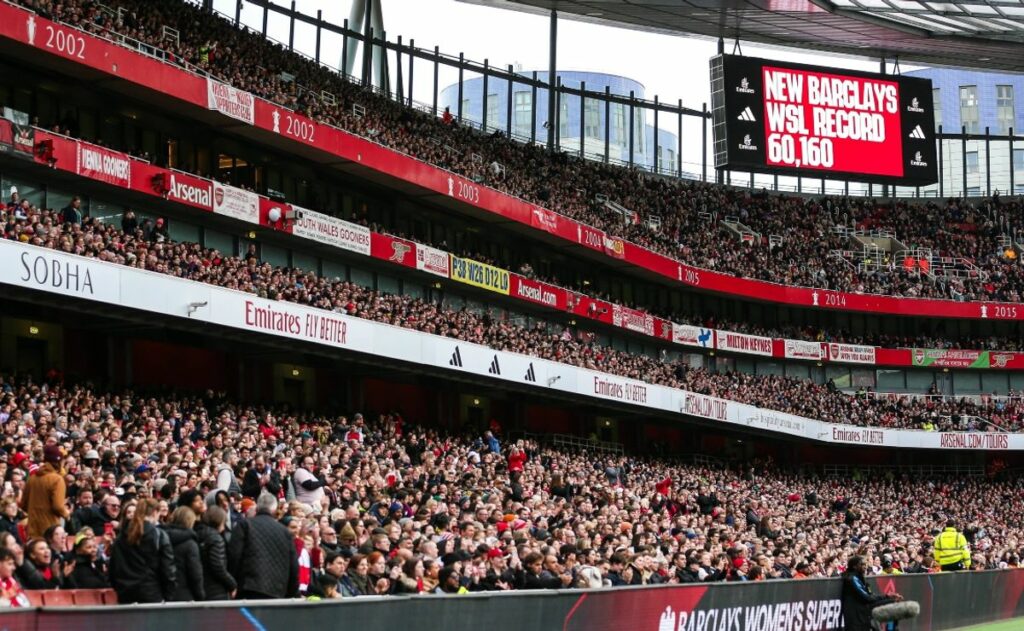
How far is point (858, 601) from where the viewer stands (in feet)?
55.0

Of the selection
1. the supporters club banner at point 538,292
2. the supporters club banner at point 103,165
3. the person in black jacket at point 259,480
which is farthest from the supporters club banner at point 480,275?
the person in black jacket at point 259,480

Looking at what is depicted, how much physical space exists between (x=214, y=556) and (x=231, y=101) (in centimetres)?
2271

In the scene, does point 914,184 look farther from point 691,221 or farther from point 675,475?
point 675,475

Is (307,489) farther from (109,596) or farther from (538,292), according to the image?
(538,292)

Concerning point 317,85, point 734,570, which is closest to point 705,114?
point 317,85

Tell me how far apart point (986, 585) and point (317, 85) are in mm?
24465

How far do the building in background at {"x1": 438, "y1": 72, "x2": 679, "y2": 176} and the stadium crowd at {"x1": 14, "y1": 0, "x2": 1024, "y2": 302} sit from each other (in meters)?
2.08

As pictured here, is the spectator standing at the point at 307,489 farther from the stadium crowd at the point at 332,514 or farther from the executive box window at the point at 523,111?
the executive box window at the point at 523,111

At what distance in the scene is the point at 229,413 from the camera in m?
24.4

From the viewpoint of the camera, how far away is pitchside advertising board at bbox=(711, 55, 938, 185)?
4950cm

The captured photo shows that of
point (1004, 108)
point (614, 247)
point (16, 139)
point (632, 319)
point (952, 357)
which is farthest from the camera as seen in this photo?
point (1004, 108)

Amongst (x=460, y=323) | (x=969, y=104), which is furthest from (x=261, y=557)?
(x=969, y=104)

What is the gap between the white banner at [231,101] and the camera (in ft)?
Result: 101

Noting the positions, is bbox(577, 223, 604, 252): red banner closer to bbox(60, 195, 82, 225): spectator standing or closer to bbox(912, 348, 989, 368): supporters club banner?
bbox(912, 348, 989, 368): supporters club banner
